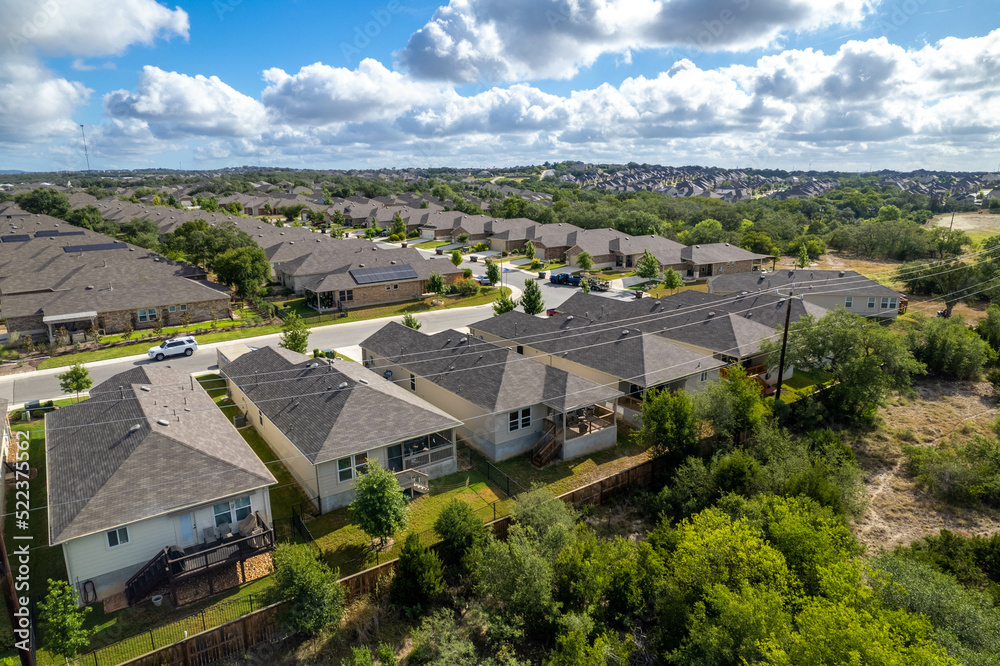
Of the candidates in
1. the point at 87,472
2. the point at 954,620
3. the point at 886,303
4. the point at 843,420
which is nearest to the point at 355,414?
the point at 87,472

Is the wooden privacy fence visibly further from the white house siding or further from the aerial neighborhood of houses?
the white house siding

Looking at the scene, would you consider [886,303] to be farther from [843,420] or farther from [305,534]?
[305,534]

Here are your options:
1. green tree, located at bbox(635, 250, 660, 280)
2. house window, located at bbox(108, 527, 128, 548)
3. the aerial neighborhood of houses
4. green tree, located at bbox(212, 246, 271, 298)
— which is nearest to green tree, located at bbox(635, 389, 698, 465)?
the aerial neighborhood of houses

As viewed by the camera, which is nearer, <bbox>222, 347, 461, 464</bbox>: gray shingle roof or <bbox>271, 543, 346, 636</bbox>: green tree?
<bbox>271, 543, 346, 636</bbox>: green tree

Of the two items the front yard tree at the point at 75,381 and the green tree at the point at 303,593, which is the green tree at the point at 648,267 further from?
the green tree at the point at 303,593

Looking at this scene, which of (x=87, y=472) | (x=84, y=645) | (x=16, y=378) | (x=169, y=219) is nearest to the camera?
(x=84, y=645)

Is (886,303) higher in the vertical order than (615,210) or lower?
lower

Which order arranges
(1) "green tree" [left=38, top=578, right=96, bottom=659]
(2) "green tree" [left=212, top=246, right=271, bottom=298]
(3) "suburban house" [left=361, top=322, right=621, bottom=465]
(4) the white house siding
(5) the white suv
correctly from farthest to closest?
1. (2) "green tree" [left=212, top=246, right=271, bottom=298]
2. (5) the white suv
3. (3) "suburban house" [left=361, top=322, right=621, bottom=465]
4. (4) the white house siding
5. (1) "green tree" [left=38, top=578, right=96, bottom=659]
